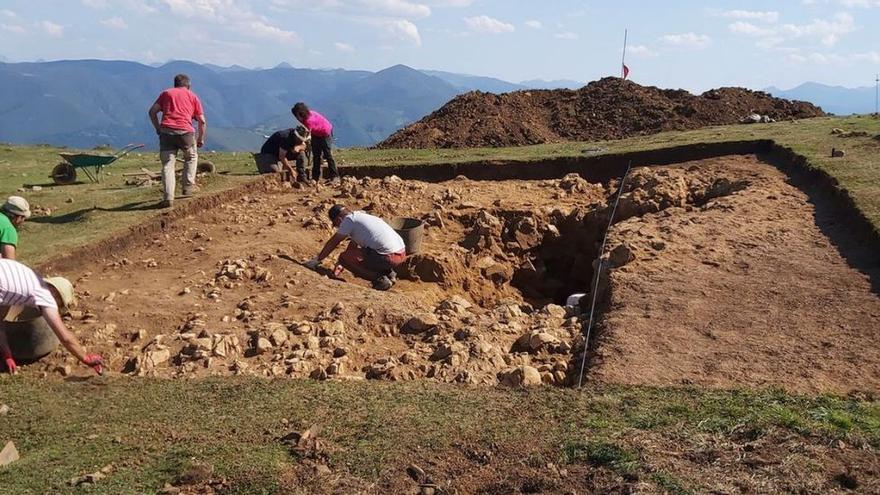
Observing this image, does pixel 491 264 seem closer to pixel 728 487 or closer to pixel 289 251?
pixel 289 251

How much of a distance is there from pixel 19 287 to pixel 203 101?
144 meters

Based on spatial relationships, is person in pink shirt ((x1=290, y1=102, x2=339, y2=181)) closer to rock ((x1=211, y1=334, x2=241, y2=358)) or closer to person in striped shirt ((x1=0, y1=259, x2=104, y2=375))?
rock ((x1=211, y1=334, x2=241, y2=358))

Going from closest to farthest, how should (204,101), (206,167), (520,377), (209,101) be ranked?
(520,377), (206,167), (204,101), (209,101)

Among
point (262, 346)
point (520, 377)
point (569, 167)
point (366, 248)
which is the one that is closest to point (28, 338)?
point (262, 346)

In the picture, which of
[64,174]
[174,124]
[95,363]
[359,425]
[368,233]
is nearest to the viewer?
[359,425]

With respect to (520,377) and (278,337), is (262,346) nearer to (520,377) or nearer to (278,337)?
(278,337)

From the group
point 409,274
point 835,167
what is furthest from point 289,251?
point 835,167

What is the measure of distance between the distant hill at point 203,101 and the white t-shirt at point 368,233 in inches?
2801

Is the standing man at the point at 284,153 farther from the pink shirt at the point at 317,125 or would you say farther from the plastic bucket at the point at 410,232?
the plastic bucket at the point at 410,232

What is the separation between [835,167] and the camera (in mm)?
9320

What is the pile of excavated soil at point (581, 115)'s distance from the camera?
1786 cm

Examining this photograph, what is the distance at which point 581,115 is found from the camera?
19.9 metres

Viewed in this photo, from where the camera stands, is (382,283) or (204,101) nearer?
(382,283)

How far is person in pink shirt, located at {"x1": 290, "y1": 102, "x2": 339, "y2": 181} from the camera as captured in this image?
10486 mm
